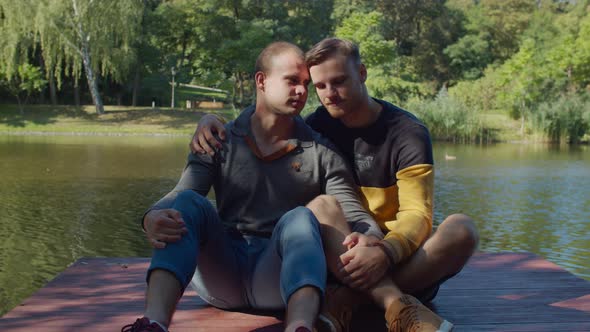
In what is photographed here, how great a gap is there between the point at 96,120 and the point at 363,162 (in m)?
28.2

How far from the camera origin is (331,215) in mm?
2635

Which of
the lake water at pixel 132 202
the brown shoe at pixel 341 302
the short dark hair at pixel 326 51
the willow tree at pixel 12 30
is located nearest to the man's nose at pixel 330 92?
the short dark hair at pixel 326 51

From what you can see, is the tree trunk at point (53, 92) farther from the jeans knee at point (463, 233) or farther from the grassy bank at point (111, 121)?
the jeans knee at point (463, 233)

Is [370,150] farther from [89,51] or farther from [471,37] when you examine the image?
[471,37]

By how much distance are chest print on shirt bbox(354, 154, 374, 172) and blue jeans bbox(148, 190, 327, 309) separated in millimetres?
544

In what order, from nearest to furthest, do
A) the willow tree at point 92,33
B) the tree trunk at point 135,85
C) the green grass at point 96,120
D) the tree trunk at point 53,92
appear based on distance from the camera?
the green grass at point 96,120, the willow tree at point 92,33, the tree trunk at point 53,92, the tree trunk at point 135,85

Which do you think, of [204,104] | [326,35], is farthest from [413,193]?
[204,104]

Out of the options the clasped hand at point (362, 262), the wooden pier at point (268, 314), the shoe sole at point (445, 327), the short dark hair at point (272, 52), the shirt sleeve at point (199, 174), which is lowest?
the wooden pier at point (268, 314)

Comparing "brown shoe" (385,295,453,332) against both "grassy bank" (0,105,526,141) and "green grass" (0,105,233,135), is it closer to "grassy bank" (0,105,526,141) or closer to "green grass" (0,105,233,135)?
"grassy bank" (0,105,526,141)

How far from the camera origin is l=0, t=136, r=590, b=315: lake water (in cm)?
761

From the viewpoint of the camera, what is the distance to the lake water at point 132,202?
7613 mm

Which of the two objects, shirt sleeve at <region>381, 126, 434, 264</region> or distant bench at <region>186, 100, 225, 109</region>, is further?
distant bench at <region>186, 100, 225, 109</region>

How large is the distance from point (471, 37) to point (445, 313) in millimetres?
42060

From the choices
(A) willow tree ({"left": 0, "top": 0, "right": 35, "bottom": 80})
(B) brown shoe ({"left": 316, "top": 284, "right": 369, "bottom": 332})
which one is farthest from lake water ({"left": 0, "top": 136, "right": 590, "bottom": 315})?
(A) willow tree ({"left": 0, "top": 0, "right": 35, "bottom": 80})
